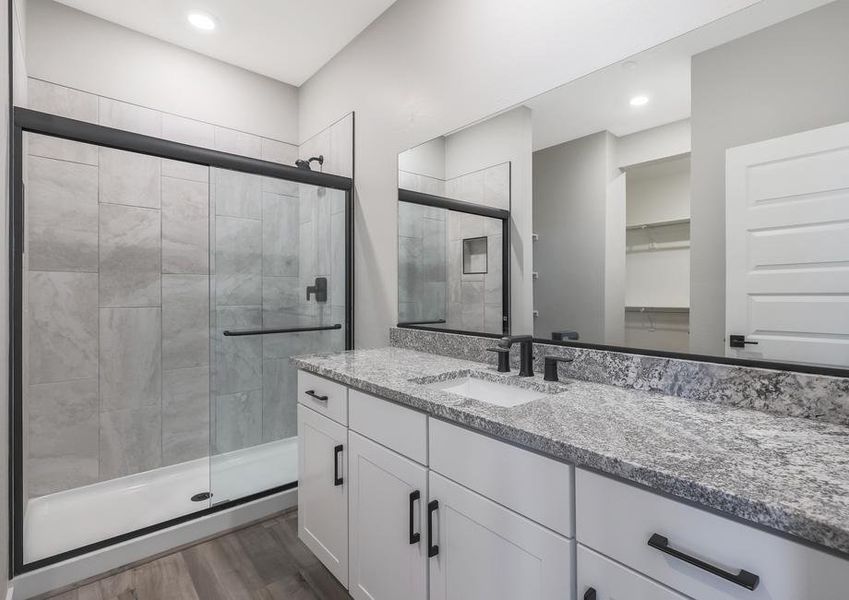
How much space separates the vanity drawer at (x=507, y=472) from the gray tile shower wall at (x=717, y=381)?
1.77 ft

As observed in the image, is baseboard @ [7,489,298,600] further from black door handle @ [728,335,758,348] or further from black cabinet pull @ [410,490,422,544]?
black door handle @ [728,335,758,348]

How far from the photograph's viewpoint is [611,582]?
28.8 inches

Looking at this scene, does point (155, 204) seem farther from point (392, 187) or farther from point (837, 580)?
point (837, 580)

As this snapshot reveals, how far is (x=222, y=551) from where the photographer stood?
1.91 m

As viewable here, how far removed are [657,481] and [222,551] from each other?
78.4 inches

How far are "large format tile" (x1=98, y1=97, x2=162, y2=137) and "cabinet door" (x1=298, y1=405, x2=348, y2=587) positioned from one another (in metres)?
1.94

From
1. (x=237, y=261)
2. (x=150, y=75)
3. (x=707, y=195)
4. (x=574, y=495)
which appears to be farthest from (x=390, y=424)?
(x=150, y=75)

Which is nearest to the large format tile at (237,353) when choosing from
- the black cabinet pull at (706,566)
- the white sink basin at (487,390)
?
the white sink basin at (487,390)

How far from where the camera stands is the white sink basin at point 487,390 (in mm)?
1388

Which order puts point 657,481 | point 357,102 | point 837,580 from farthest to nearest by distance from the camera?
point 357,102 < point 657,481 < point 837,580

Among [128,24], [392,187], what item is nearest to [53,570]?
[392,187]

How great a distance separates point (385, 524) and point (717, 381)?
1.02 m

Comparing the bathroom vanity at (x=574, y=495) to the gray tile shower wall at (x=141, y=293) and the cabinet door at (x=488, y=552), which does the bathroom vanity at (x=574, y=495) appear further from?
the gray tile shower wall at (x=141, y=293)

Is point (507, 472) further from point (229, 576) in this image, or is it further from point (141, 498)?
point (141, 498)
